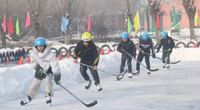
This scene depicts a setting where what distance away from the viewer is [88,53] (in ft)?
39.2

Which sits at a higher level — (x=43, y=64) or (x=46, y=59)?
(x=46, y=59)

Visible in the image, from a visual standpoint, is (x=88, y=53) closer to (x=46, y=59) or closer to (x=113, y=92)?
(x=113, y=92)

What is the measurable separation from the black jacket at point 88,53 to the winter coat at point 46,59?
225 cm

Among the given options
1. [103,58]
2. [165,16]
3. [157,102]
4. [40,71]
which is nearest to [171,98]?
[157,102]

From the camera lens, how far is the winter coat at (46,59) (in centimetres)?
948

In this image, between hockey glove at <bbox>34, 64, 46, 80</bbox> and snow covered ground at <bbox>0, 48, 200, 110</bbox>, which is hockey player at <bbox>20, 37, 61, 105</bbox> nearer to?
hockey glove at <bbox>34, 64, 46, 80</bbox>

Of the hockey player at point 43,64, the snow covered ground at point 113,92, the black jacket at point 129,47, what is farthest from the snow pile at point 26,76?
the black jacket at point 129,47

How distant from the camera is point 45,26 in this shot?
63000 millimetres

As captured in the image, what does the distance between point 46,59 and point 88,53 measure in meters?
2.50

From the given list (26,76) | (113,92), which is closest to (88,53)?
(113,92)

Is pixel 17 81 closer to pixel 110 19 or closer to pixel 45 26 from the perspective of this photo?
pixel 45 26

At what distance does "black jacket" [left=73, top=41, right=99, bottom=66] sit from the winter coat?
2.25 m

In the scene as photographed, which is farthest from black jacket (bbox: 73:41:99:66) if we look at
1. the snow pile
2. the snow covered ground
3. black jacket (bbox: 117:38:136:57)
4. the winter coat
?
black jacket (bbox: 117:38:136:57)

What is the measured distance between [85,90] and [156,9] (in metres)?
31.0
